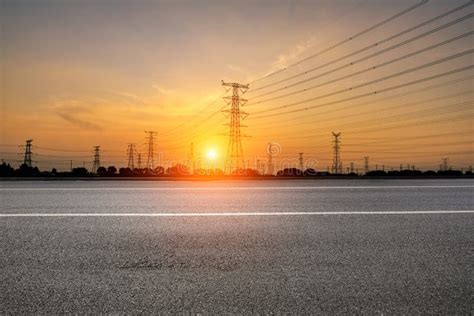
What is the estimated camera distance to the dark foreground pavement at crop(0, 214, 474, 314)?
8.59ft

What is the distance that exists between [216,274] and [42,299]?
1405 mm

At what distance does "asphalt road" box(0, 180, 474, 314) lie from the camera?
262cm

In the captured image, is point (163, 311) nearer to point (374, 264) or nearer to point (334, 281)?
point (334, 281)

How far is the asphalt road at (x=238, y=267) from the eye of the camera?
262 centimetres

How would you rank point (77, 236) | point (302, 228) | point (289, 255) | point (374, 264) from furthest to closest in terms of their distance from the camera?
point (302, 228) < point (77, 236) < point (289, 255) < point (374, 264)

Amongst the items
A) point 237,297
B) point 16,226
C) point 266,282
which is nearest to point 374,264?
point 266,282

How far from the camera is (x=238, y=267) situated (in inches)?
134

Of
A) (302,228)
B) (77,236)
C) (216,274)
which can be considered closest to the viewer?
(216,274)

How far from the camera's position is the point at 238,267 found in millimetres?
3396

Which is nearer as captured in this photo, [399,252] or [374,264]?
[374,264]

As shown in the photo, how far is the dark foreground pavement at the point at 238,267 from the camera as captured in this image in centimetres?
262

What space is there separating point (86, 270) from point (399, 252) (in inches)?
130

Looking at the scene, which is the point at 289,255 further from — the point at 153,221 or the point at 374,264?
the point at 153,221

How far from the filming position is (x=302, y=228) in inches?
202
